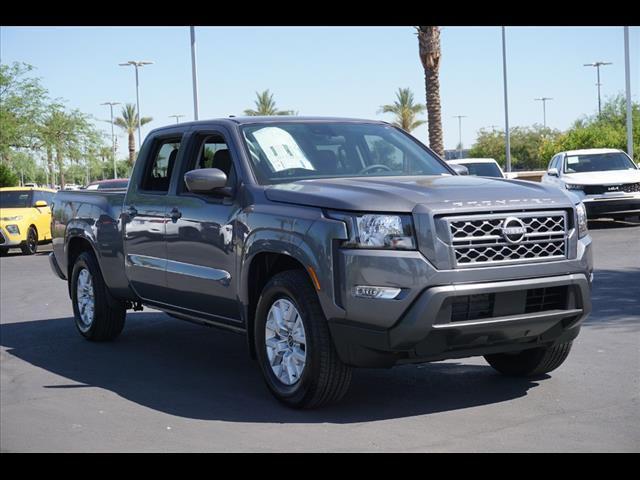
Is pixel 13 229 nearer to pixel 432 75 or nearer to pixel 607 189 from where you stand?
pixel 432 75

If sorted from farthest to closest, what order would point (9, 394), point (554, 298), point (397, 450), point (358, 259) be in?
1. point (9, 394)
2. point (554, 298)
3. point (358, 259)
4. point (397, 450)

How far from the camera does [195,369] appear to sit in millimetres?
8070

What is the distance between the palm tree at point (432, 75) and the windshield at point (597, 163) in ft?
23.2

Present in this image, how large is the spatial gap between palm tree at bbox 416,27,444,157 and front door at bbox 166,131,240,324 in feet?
69.2

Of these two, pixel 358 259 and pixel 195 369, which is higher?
pixel 358 259

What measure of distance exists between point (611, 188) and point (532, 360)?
14957 mm

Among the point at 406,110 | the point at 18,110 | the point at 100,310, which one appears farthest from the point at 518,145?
the point at 100,310

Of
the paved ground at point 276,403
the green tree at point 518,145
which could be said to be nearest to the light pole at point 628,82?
the paved ground at point 276,403

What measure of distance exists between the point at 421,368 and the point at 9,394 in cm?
311

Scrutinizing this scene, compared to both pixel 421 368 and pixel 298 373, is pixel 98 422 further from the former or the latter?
pixel 421 368

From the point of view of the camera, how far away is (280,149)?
23.8 ft
